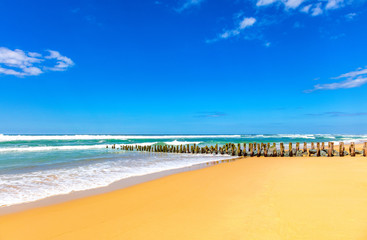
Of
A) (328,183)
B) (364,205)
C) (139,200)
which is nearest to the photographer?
(364,205)

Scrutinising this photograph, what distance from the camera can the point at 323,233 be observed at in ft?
11.5

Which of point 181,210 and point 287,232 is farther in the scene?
point 181,210

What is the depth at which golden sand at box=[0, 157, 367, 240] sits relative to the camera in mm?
3660

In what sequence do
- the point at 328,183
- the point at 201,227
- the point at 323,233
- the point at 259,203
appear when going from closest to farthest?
the point at 323,233 < the point at 201,227 < the point at 259,203 < the point at 328,183

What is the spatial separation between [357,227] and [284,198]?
183cm

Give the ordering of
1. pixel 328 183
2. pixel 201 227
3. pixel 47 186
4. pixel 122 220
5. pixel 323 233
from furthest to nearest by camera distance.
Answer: pixel 47 186
pixel 328 183
pixel 122 220
pixel 201 227
pixel 323 233

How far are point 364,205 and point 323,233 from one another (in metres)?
2.00

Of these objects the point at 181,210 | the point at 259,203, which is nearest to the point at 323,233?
the point at 259,203

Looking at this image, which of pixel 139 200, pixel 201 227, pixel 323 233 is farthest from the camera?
pixel 139 200

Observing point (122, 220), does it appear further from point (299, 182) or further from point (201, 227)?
point (299, 182)

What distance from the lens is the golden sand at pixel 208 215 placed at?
3660mm

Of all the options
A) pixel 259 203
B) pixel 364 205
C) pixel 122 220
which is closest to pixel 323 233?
pixel 259 203

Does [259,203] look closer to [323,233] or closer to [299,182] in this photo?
[323,233]

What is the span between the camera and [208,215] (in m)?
4.46
